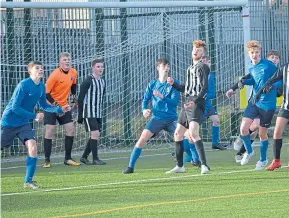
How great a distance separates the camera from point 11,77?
52.0ft

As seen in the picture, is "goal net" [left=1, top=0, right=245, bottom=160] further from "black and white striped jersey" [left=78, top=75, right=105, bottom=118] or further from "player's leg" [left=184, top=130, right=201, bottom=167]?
"player's leg" [left=184, top=130, right=201, bottom=167]

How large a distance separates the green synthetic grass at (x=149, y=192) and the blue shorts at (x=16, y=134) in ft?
1.97

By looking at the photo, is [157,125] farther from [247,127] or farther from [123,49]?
[123,49]

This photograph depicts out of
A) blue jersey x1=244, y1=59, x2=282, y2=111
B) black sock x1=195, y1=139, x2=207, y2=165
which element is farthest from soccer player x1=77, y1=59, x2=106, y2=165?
blue jersey x1=244, y1=59, x2=282, y2=111

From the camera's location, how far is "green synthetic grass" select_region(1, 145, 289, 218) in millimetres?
8820

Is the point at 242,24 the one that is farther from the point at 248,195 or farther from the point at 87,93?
the point at 248,195

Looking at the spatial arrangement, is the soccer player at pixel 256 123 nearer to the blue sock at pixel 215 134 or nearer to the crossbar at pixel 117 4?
the blue sock at pixel 215 134

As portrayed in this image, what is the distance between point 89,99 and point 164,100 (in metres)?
2.07

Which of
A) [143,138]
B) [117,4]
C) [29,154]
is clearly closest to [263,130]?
[143,138]

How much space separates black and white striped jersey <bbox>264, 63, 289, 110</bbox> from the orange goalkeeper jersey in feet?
12.1

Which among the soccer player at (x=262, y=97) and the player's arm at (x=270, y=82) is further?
the soccer player at (x=262, y=97)

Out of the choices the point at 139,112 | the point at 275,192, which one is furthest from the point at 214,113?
the point at 275,192

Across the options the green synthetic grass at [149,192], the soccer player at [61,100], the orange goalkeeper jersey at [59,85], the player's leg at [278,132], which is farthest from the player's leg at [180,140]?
the orange goalkeeper jersey at [59,85]

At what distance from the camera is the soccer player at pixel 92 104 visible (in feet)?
46.7
